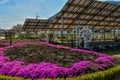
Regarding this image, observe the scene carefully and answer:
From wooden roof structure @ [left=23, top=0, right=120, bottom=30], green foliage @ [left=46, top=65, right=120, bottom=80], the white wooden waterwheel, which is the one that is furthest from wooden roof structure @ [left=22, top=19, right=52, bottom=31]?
green foliage @ [left=46, top=65, right=120, bottom=80]

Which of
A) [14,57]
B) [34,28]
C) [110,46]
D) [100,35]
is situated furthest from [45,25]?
[14,57]

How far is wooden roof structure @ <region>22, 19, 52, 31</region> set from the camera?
1649 inches

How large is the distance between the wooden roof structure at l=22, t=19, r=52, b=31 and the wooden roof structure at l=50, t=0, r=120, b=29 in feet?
22.5

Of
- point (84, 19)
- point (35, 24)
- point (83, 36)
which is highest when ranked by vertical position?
point (84, 19)

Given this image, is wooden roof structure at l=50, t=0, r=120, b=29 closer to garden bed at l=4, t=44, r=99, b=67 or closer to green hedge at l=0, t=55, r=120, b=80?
garden bed at l=4, t=44, r=99, b=67

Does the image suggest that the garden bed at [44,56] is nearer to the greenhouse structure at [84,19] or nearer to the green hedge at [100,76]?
the green hedge at [100,76]

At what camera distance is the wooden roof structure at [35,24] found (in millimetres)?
41878

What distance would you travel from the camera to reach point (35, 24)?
43.6m

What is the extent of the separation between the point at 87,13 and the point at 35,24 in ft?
43.5

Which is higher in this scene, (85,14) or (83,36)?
(85,14)

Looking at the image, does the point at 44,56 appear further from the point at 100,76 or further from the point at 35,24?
the point at 35,24

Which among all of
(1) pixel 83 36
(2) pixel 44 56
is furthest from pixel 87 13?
(2) pixel 44 56

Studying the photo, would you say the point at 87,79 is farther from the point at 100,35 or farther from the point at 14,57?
the point at 100,35

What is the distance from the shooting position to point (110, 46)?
2939 cm
